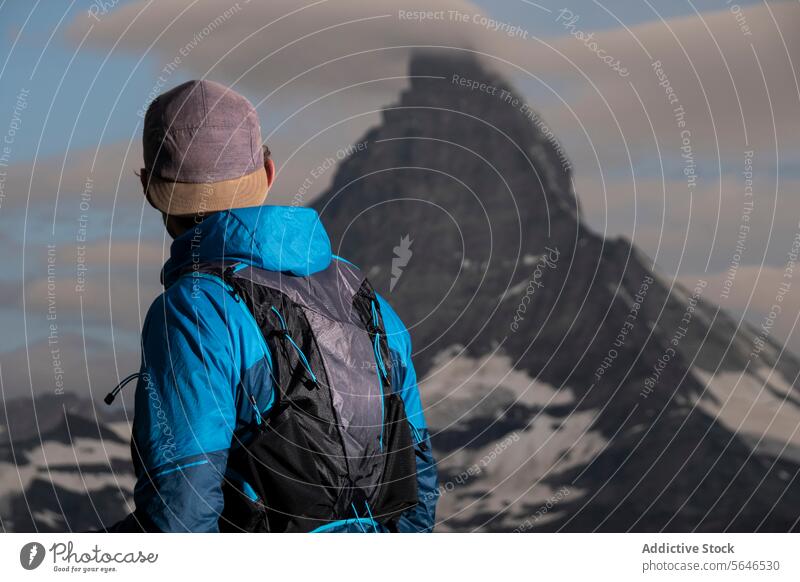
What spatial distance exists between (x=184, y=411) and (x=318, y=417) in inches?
17.2

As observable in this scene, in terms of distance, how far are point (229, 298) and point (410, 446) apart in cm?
91

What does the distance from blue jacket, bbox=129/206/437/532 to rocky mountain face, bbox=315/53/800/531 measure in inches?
263

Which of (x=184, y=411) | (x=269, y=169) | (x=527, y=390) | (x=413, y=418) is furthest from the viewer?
(x=527, y=390)

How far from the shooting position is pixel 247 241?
115 inches

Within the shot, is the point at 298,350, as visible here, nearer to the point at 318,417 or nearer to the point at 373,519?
the point at 318,417

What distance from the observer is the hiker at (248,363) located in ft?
9.05

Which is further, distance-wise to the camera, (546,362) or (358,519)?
(546,362)

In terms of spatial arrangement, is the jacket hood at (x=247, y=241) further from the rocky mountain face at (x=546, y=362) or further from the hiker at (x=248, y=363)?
the rocky mountain face at (x=546, y=362)

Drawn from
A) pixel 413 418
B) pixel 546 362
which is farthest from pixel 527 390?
pixel 413 418

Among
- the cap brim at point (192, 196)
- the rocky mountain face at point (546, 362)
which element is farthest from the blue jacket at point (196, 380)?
the rocky mountain face at point (546, 362)

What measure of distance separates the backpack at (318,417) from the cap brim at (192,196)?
1.01 feet

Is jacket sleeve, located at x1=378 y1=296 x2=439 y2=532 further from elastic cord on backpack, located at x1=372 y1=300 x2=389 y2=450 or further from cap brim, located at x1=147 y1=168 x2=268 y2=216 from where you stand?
cap brim, located at x1=147 y1=168 x2=268 y2=216

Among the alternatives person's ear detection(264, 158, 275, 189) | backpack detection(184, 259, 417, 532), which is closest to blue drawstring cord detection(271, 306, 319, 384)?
backpack detection(184, 259, 417, 532)

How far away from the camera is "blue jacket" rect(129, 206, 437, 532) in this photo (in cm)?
273
